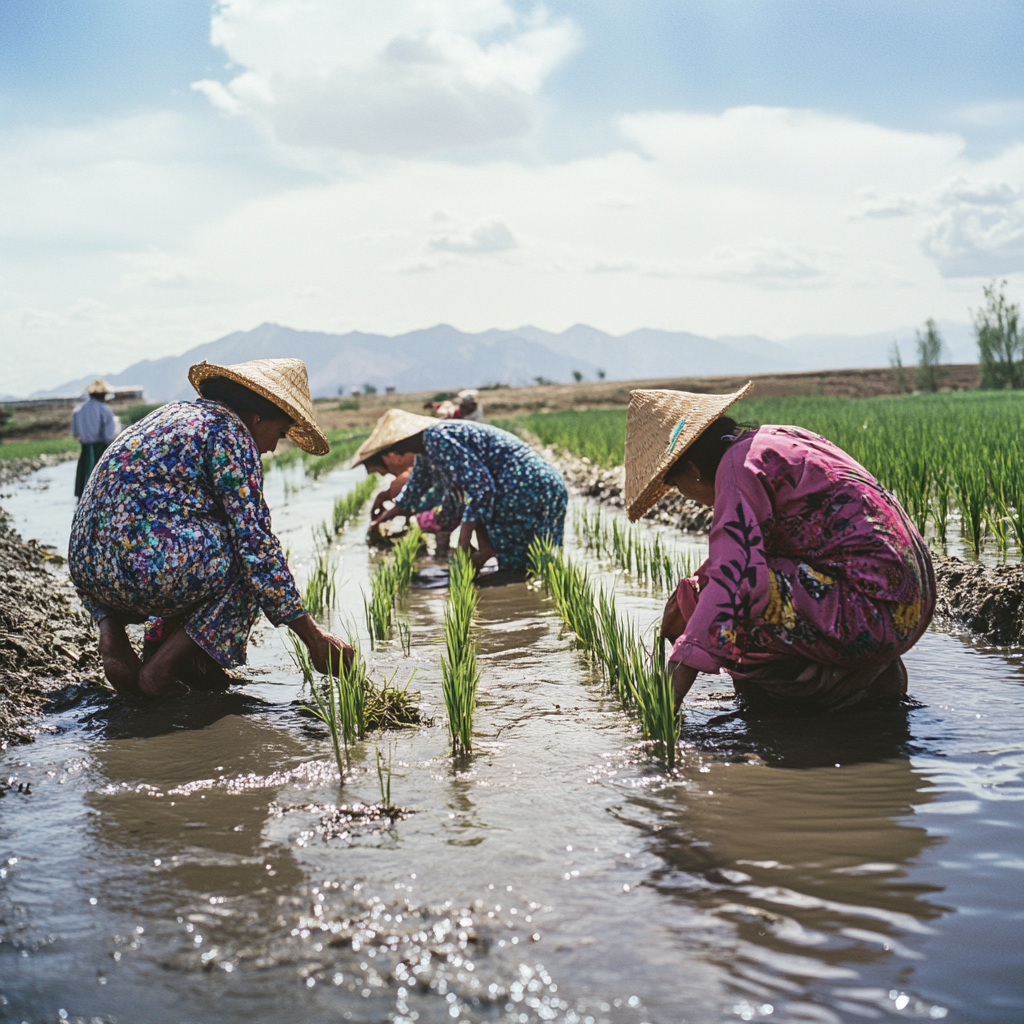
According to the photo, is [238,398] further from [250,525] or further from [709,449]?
[709,449]

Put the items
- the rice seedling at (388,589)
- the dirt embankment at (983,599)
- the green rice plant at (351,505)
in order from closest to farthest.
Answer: the dirt embankment at (983,599) < the rice seedling at (388,589) < the green rice plant at (351,505)

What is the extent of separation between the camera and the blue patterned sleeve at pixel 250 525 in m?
2.97

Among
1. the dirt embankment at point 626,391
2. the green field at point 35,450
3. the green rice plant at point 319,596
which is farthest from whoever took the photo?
the dirt embankment at point 626,391

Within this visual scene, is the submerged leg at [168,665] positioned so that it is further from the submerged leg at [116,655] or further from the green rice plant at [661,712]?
the green rice plant at [661,712]

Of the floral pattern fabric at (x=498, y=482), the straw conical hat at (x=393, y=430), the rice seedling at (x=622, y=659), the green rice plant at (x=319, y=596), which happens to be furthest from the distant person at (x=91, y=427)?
the rice seedling at (x=622, y=659)

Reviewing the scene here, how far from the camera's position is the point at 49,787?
94.9 inches

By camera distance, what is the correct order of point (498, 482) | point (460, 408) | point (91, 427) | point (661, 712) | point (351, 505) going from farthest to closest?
1. point (460, 408)
2. point (91, 427)
3. point (351, 505)
4. point (498, 482)
5. point (661, 712)

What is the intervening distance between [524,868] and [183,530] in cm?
164

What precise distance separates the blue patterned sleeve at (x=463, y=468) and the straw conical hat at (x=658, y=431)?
222 cm

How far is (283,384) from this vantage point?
3246 mm

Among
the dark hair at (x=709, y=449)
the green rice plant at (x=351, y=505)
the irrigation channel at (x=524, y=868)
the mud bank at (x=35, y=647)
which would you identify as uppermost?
the dark hair at (x=709, y=449)

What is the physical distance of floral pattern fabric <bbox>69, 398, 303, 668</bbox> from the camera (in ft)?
9.68

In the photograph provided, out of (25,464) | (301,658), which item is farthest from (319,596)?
(25,464)

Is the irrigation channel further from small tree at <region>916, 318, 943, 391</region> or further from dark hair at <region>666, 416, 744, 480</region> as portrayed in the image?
small tree at <region>916, 318, 943, 391</region>
